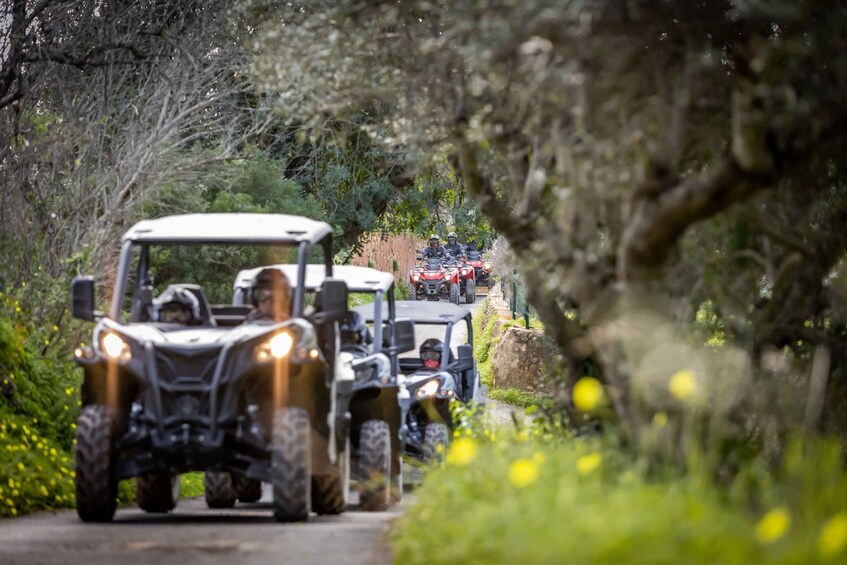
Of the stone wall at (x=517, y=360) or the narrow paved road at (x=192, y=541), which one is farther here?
the stone wall at (x=517, y=360)

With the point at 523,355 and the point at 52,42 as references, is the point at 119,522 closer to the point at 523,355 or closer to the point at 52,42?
the point at 52,42

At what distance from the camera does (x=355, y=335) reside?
14734 mm

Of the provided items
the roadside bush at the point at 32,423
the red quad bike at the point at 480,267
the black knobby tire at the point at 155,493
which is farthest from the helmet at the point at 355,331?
the red quad bike at the point at 480,267

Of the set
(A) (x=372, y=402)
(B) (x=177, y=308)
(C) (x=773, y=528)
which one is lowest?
(A) (x=372, y=402)

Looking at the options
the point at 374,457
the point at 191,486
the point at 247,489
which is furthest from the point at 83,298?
the point at 191,486

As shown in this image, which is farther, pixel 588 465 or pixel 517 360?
pixel 517 360

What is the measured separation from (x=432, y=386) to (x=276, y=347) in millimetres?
6784

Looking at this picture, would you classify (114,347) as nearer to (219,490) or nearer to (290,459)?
(290,459)

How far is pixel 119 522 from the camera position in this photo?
35.3ft

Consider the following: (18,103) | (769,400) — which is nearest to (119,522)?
(769,400)

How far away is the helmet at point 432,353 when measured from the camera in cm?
1914

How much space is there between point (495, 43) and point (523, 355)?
1995cm

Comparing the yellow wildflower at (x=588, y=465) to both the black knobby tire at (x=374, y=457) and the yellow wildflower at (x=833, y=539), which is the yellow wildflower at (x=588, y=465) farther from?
the black knobby tire at (x=374, y=457)

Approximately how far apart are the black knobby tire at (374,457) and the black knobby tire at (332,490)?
0.43 metres
